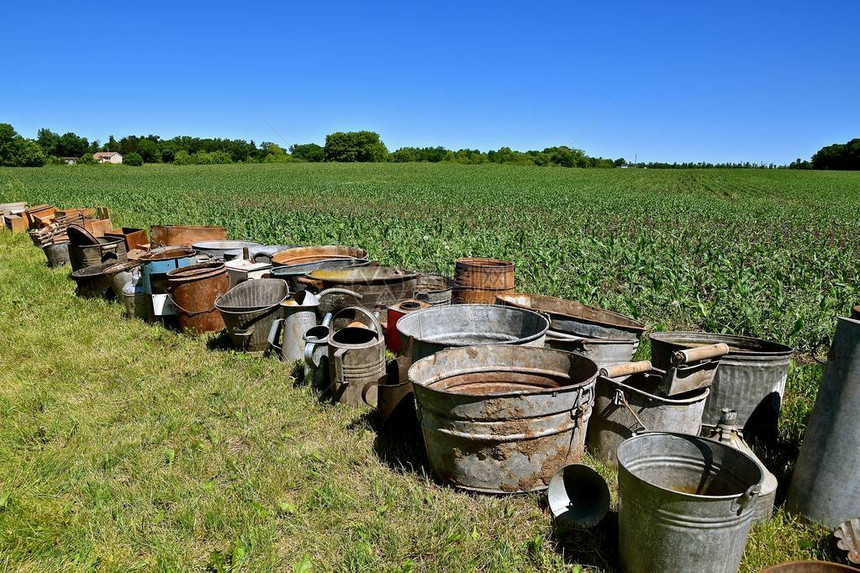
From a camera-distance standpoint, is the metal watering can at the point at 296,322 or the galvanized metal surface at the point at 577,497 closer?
the galvanized metal surface at the point at 577,497

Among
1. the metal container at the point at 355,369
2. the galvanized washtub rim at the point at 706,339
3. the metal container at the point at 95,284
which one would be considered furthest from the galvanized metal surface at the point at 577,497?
the metal container at the point at 95,284

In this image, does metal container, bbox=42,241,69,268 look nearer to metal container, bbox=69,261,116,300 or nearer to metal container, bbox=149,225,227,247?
metal container, bbox=149,225,227,247

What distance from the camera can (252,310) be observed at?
19.4ft

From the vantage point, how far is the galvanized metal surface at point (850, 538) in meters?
2.69

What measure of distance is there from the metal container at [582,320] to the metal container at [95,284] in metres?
6.44

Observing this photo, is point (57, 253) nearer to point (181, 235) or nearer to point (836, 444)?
point (181, 235)

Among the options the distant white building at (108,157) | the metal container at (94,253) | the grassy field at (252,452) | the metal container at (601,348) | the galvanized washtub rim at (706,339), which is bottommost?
the grassy field at (252,452)

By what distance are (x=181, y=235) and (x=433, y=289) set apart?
5468 mm

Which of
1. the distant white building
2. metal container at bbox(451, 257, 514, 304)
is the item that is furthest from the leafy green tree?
metal container at bbox(451, 257, 514, 304)

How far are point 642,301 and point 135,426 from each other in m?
6.08

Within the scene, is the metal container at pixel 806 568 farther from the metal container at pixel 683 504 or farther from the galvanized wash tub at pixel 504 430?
the galvanized wash tub at pixel 504 430

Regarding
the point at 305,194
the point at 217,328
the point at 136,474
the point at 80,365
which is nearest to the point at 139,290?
the point at 217,328

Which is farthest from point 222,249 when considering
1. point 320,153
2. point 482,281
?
point 320,153

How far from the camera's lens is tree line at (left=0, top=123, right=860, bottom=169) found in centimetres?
8131
